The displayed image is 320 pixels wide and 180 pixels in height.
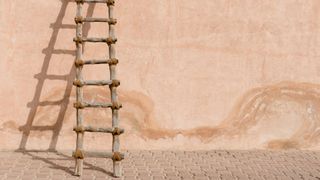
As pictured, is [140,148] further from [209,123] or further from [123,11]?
[123,11]

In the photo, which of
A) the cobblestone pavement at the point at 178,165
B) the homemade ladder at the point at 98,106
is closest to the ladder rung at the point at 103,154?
the homemade ladder at the point at 98,106

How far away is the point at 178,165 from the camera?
5.59 m

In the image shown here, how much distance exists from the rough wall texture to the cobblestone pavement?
0.24m

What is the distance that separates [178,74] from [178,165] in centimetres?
116

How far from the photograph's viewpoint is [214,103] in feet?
20.5

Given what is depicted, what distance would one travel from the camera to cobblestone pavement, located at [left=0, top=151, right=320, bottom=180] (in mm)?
5156

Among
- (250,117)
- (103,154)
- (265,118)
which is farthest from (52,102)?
(265,118)

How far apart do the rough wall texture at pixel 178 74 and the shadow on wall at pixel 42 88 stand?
0.5 inches

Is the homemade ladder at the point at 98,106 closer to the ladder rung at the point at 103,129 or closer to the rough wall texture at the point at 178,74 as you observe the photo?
the ladder rung at the point at 103,129

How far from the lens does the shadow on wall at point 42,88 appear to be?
19.7ft

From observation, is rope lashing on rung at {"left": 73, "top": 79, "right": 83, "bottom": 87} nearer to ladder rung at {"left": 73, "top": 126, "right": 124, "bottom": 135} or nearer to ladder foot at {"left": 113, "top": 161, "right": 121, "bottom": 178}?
ladder rung at {"left": 73, "top": 126, "right": 124, "bottom": 135}

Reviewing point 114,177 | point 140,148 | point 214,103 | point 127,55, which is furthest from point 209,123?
point 114,177

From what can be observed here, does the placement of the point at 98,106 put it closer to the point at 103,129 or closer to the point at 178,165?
the point at 103,129

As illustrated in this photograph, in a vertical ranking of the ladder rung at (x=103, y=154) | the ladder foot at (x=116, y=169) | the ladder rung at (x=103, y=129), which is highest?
the ladder rung at (x=103, y=129)
